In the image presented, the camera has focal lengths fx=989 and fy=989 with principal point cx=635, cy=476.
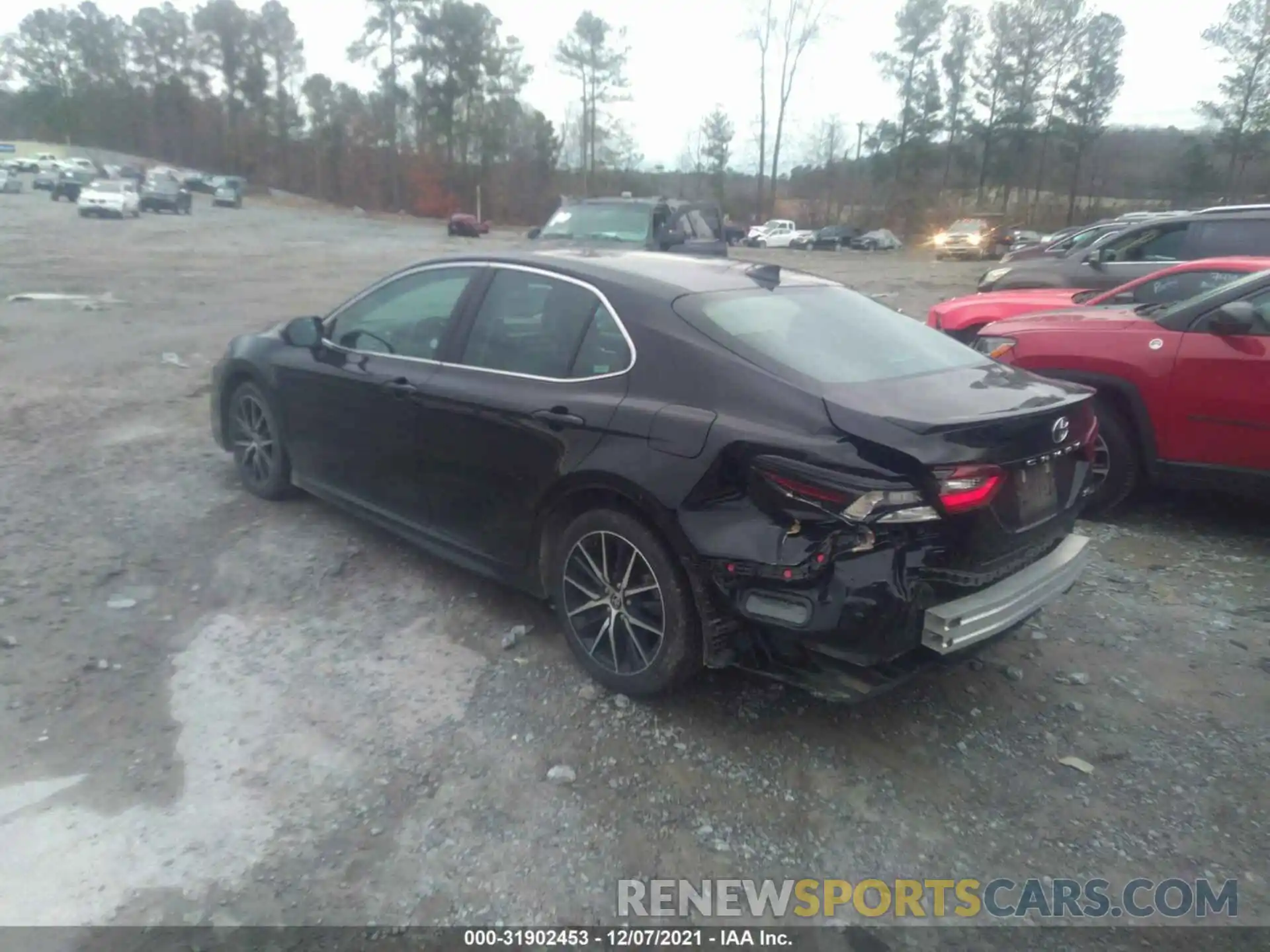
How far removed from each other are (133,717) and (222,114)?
82.4m

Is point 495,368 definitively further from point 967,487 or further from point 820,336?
point 967,487

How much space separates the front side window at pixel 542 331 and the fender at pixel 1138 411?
3069 millimetres

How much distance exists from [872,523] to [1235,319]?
3266 millimetres

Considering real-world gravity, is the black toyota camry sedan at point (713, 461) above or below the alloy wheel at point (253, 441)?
above

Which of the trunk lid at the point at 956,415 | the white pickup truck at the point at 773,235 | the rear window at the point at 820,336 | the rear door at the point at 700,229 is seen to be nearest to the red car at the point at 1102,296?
the rear door at the point at 700,229

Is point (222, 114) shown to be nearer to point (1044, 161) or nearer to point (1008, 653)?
point (1044, 161)

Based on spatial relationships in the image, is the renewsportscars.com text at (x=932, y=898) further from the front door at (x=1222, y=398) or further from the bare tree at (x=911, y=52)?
the bare tree at (x=911, y=52)

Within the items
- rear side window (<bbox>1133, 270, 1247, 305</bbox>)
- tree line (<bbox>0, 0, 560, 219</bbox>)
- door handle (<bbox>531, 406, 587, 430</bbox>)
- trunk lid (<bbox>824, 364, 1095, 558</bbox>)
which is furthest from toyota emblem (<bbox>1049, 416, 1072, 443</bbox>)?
tree line (<bbox>0, 0, 560, 219</bbox>)

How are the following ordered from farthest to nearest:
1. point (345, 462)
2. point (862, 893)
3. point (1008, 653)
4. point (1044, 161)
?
1. point (1044, 161)
2. point (345, 462)
3. point (1008, 653)
4. point (862, 893)

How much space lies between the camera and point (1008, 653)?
4.24 metres

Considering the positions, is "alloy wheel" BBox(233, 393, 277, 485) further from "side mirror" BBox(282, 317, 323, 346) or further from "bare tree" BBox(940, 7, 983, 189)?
"bare tree" BBox(940, 7, 983, 189)

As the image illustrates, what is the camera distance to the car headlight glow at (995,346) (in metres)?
6.24

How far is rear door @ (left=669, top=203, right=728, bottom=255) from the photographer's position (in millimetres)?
11680

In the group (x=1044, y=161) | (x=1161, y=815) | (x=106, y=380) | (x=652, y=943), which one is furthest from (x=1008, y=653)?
(x=1044, y=161)
